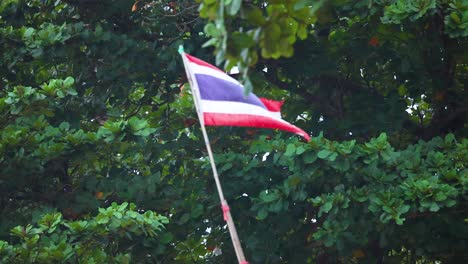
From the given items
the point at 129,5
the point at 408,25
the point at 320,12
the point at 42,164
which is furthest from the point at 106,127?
the point at 320,12

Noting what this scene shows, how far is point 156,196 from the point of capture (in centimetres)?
852

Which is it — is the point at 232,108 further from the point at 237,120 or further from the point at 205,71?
the point at 205,71

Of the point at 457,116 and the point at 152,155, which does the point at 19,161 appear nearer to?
the point at 152,155

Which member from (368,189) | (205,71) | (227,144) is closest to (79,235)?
(205,71)

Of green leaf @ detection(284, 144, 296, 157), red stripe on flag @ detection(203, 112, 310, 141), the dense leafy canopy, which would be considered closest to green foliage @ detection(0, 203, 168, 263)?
the dense leafy canopy

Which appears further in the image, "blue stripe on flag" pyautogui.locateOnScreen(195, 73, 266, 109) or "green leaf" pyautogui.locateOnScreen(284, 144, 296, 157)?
"green leaf" pyautogui.locateOnScreen(284, 144, 296, 157)

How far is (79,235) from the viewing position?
7383 mm

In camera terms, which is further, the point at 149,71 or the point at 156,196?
the point at 149,71

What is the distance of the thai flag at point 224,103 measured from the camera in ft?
20.8

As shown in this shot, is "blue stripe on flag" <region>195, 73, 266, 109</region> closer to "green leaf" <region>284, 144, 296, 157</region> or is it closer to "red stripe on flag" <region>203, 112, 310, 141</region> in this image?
"red stripe on flag" <region>203, 112, 310, 141</region>

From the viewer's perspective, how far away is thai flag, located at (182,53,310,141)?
634cm

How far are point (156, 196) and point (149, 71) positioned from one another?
133 centimetres

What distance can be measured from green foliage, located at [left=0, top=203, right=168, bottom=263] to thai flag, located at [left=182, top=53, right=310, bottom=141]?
4.41ft

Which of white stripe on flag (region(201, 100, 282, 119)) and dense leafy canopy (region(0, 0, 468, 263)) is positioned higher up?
white stripe on flag (region(201, 100, 282, 119))
